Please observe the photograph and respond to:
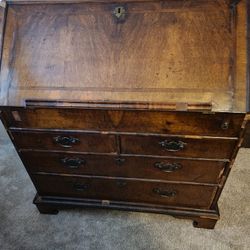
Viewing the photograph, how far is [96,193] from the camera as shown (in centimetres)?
146

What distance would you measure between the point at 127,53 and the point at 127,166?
51cm

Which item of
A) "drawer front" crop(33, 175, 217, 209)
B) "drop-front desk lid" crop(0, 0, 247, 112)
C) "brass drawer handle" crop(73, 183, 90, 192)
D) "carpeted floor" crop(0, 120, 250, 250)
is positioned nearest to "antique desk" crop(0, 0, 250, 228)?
"drop-front desk lid" crop(0, 0, 247, 112)

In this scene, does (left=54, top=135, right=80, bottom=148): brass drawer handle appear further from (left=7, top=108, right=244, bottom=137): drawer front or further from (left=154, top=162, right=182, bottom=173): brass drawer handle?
(left=154, top=162, right=182, bottom=173): brass drawer handle

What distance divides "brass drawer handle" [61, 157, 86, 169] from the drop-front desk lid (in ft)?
1.18

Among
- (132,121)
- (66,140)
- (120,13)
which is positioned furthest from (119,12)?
(66,140)

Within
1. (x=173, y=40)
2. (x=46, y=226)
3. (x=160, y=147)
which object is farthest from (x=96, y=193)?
(x=173, y=40)

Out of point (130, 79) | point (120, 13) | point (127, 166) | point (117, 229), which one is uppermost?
point (120, 13)

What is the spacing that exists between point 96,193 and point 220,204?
751mm

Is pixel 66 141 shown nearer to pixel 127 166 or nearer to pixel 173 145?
pixel 127 166

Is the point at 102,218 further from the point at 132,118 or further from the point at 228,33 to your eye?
the point at 228,33

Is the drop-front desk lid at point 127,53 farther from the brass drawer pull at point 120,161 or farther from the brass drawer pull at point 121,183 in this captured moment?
the brass drawer pull at point 121,183

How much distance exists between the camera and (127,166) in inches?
49.4

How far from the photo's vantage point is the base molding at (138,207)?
143 cm

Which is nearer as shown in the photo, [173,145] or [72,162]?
[173,145]
